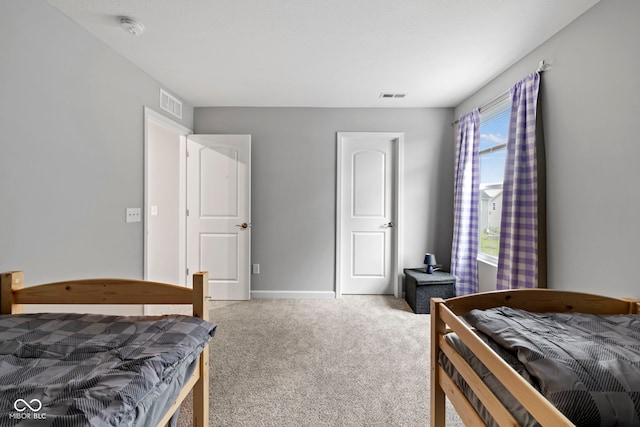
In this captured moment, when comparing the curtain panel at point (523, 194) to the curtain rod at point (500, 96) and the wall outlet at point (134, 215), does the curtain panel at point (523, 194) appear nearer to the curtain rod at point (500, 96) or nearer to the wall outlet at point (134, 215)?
the curtain rod at point (500, 96)

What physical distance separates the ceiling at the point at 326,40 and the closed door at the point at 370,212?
76cm

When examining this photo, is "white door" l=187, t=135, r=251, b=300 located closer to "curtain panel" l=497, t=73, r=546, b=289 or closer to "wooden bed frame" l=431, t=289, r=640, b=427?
"wooden bed frame" l=431, t=289, r=640, b=427

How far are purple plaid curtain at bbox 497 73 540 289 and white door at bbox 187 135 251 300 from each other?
2.59 meters

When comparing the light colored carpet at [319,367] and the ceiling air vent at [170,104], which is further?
A: the ceiling air vent at [170,104]

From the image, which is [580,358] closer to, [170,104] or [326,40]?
[326,40]

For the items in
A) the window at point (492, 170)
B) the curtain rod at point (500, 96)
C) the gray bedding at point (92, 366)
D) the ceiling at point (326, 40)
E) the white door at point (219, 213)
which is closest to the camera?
the gray bedding at point (92, 366)

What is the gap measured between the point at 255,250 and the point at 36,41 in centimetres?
243

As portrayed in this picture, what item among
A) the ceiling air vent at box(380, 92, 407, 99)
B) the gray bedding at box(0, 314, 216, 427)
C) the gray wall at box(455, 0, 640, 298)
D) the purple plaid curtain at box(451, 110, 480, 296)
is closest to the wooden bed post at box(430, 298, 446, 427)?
the gray bedding at box(0, 314, 216, 427)

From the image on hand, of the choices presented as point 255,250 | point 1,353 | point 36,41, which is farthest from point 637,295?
point 36,41

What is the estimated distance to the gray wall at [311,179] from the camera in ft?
10.7

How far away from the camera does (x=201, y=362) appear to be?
1170 millimetres

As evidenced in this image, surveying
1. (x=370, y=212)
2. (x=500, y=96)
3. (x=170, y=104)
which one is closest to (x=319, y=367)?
(x=370, y=212)

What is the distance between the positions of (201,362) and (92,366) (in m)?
0.44

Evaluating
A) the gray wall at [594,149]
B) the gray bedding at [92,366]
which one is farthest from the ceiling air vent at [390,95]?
the gray bedding at [92,366]
